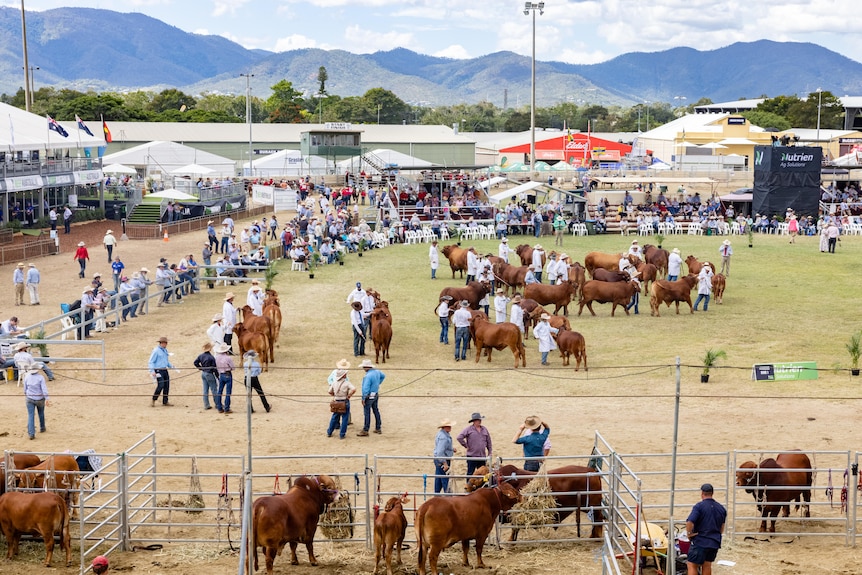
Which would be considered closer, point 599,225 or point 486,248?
point 486,248

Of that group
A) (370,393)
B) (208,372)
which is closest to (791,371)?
(370,393)

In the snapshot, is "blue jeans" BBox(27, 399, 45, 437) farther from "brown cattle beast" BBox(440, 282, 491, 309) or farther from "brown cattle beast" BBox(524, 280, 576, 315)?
"brown cattle beast" BBox(524, 280, 576, 315)

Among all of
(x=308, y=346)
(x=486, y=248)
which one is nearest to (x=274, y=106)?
(x=486, y=248)

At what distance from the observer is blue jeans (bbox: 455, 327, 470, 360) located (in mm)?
21562

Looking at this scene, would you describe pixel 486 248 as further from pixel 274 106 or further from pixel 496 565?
pixel 274 106

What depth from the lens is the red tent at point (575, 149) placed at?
79938 millimetres

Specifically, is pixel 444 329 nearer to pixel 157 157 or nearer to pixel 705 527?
pixel 705 527

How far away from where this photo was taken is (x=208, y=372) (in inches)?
704

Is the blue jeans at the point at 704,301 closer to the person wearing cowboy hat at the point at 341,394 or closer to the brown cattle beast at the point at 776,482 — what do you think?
the person wearing cowboy hat at the point at 341,394

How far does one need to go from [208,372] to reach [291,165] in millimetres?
51227

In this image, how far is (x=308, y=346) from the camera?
22594mm

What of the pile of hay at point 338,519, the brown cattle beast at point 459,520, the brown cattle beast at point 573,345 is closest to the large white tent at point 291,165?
the brown cattle beast at point 573,345

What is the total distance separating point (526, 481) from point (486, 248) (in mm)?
26413

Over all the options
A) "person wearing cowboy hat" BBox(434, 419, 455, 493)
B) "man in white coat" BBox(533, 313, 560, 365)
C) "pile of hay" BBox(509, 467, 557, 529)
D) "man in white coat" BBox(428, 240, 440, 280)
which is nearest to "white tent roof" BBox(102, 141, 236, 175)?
"man in white coat" BBox(428, 240, 440, 280)
